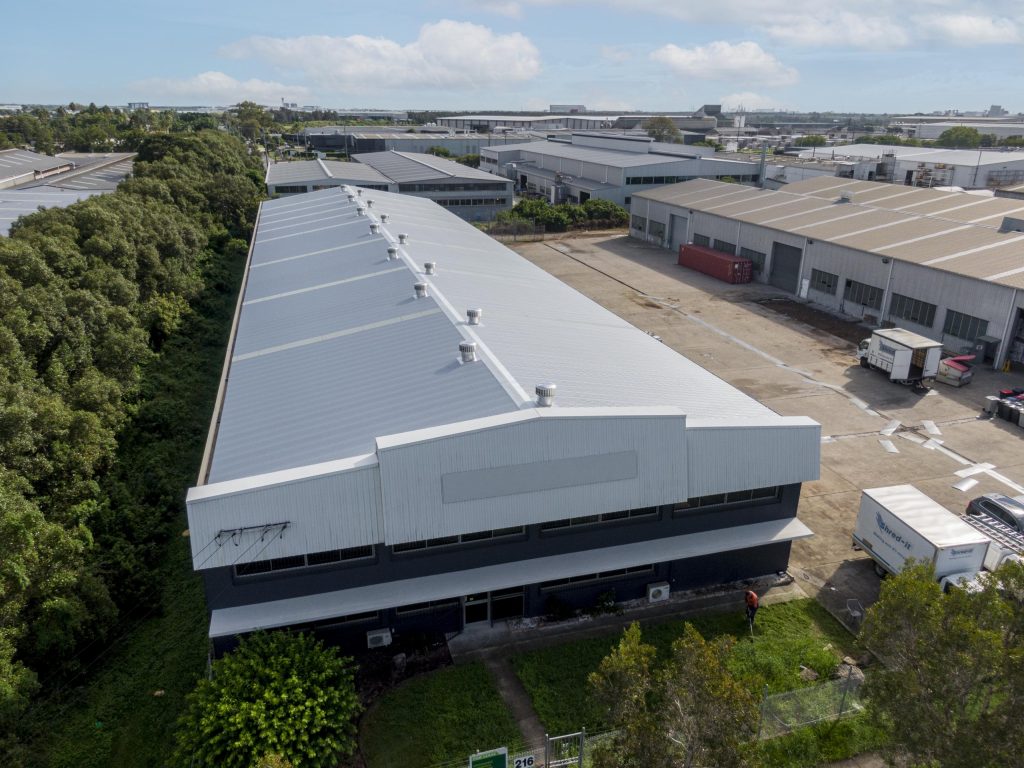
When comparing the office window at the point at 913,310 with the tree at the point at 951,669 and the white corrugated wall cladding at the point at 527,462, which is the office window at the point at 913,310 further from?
the tree at the point at 951,669

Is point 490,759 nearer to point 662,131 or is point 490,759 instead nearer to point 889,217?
point 889,217

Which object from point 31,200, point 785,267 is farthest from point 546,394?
point 31,200

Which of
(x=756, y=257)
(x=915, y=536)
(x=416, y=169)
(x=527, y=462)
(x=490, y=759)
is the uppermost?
(x=416, y=169)

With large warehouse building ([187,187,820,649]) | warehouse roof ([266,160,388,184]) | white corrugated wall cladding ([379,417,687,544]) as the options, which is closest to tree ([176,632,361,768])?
large warehouse building ([187,187,820,649])

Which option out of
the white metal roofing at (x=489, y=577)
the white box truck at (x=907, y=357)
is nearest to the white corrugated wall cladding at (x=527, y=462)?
the white metal roofing at (x=489, y=577)

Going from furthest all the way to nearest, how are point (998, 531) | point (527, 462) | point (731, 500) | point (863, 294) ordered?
point (863, 294)
point (998, 531)
point (731, 500)
point (527, 462)

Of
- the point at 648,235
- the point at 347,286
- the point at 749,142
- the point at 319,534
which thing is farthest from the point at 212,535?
the point at 749,142
